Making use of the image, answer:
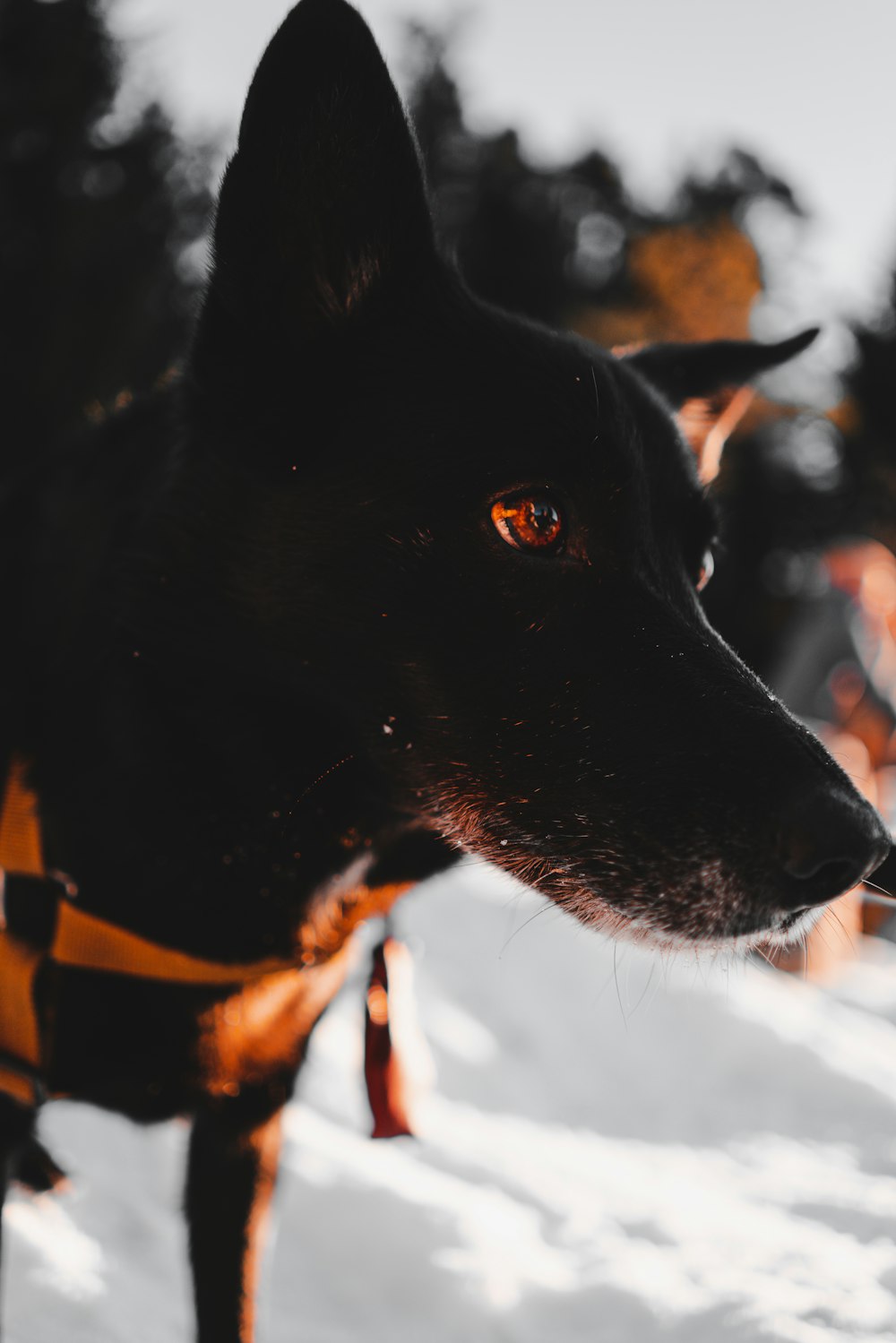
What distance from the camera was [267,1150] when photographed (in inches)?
61.9

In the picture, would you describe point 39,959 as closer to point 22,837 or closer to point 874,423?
point 22,837

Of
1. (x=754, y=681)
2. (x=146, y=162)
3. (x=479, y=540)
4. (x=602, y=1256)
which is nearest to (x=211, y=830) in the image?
(x=479, y=540)

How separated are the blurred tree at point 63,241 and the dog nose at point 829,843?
10.8 meters

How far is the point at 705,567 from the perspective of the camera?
1.57 metres

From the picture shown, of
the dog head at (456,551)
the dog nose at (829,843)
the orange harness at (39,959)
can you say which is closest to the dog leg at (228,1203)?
the orange harness at (39,959)

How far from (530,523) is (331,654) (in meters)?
0.33

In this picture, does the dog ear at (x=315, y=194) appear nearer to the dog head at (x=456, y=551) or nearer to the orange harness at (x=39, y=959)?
the dog head at (x=456, y=551)

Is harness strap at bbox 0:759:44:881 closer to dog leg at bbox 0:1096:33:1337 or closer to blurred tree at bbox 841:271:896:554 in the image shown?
dog leg at bbox 0:1096:33:1337

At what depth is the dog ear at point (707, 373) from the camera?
1.83m

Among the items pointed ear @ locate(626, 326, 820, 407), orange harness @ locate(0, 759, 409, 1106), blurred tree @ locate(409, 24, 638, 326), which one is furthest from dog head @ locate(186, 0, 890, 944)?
blurred tree @ locate(409, 24, 638, 326)

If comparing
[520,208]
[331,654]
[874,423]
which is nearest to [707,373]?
[331,654]

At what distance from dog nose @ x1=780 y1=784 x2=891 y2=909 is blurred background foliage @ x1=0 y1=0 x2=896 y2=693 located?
533 cm

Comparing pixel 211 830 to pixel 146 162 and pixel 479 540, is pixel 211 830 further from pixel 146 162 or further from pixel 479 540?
pixel 146 162

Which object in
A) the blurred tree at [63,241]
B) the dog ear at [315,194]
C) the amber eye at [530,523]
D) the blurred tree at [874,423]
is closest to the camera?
the dog ear at [315,194]
